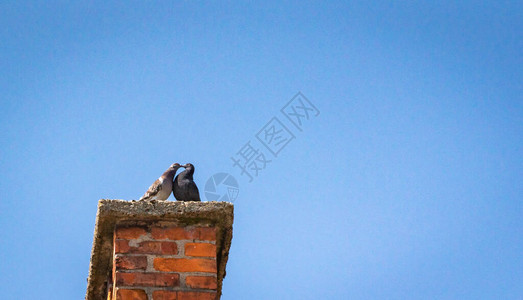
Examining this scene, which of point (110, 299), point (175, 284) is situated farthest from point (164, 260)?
point (110, 299)

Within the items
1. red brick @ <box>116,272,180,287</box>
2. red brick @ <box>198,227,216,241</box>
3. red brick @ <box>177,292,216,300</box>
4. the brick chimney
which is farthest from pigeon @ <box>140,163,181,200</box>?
red brick @ <box>177,292,216,300</box>

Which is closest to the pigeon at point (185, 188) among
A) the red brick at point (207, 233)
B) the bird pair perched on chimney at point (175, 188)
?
the bird pair perched on chimney at point (175, 188)

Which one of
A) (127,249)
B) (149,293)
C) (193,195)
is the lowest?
(149,293)

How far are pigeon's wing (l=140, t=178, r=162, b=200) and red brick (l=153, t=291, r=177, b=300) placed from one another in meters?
0.83

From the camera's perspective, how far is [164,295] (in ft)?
11.7

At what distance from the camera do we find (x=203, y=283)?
3633 mm

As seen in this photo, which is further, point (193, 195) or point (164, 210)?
point (193, 195)

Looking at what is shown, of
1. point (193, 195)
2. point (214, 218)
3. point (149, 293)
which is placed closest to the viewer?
point (149, 293)

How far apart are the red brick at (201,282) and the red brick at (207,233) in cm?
22

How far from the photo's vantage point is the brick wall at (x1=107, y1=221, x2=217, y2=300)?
3584 millimetres

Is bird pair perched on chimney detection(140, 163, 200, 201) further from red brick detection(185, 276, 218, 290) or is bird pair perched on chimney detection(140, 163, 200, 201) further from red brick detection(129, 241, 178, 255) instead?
red brick detection(185, 276, 218, 290)

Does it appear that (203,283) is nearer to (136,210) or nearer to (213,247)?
(213,247)

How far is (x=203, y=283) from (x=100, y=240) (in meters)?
0.62

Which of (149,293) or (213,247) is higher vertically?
(213,247)
